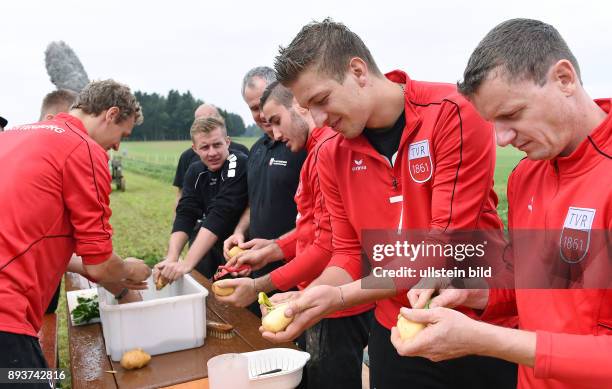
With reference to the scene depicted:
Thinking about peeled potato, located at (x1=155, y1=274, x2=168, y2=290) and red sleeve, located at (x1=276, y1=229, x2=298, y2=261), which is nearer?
peeled potato, located at (x1=155, y1=274, x2=168, y2=290)

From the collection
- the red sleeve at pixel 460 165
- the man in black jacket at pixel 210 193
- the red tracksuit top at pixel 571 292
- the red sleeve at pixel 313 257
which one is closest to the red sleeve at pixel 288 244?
the red sleeve at pixel 313 257

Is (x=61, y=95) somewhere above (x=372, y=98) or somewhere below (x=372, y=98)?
above

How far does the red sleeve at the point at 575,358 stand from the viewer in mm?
1158

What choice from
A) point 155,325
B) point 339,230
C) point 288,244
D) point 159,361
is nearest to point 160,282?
point 155,325

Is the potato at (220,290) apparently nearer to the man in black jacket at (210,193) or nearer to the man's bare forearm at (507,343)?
the man in black jacket at (210,193)

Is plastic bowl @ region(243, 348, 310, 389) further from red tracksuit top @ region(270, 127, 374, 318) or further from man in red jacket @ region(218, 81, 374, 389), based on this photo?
red tracksuit top @ region(270, 127, 374, 318)

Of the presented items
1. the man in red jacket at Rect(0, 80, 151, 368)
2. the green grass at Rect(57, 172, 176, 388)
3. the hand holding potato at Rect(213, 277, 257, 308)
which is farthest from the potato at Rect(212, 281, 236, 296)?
the green grass at Rect(57, 172, 176, 388)

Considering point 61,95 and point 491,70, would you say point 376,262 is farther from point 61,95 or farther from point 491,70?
point 61,95

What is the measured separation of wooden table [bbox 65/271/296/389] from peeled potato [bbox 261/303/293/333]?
437 millimetres

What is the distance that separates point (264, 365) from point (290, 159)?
1.71 metres

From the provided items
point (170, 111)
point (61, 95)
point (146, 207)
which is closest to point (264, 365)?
point (61, 95)

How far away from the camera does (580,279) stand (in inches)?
51.3

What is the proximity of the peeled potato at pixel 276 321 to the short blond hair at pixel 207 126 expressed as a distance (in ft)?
8.33

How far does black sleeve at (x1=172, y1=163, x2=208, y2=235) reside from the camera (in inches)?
175
